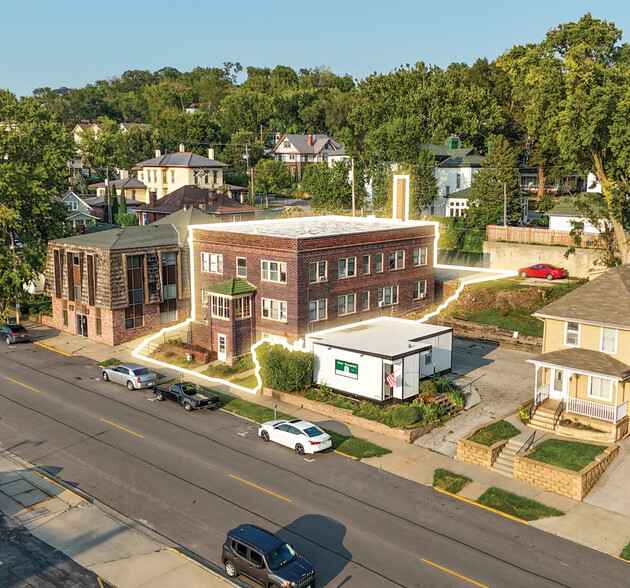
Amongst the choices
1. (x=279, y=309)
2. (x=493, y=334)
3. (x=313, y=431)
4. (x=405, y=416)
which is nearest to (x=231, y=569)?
(x=313, y=431)

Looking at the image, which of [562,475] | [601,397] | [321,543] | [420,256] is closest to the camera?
[321,543]

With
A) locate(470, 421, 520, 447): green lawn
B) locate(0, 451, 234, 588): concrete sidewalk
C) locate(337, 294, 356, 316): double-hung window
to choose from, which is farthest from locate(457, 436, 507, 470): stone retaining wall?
locate(337, 294, 356, 316): double-hung window

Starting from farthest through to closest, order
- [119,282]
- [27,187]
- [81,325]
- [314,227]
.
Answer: [27,187] → [81,325] → [314,227] → [119,282]

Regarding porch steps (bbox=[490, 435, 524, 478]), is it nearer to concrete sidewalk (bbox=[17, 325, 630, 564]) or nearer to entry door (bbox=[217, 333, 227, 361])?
concrete sidewalk (bbox=[17, 325, 630, 564])

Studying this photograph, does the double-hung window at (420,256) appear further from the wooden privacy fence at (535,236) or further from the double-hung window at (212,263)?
the double-hung window at (212,263)

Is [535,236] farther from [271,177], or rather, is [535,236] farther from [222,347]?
[271,177]

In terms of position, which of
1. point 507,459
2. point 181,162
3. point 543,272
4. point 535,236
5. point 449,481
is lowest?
point 449,481

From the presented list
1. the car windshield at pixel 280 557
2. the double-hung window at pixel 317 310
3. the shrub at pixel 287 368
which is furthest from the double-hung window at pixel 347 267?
the car windshield at pixel 280 557
